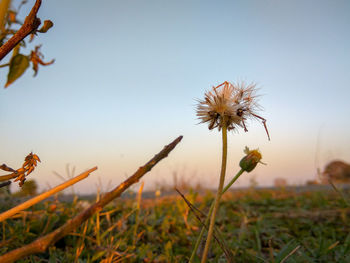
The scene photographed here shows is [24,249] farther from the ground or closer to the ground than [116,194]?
closer to the ground

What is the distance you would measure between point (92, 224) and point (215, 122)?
4.85 feet

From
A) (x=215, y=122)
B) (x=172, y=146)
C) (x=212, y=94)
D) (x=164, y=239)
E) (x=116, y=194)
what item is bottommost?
(x=164, y=239)

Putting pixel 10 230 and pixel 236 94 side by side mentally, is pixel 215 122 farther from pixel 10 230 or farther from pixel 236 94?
pixel 10 230

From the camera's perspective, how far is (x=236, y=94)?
1197 mm

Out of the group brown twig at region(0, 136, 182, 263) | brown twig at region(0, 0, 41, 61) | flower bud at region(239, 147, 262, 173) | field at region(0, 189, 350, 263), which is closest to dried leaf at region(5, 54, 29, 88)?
brown twig at region(0, 0, 41, 61)

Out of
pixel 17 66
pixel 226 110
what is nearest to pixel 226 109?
pixel 226 110

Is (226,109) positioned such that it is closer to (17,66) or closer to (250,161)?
(250,161)

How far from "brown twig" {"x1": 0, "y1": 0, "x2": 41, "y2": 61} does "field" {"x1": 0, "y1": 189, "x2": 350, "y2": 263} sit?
2.75 feet

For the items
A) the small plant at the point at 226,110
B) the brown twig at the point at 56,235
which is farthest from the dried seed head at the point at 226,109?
the brown twig at the point at 56,235

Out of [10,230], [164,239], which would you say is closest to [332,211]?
[164,239]

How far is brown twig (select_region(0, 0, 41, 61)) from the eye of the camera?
774 millimetres

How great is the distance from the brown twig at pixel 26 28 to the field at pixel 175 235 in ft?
2.75

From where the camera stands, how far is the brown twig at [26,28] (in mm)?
774

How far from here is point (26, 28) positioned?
2.59 feet
